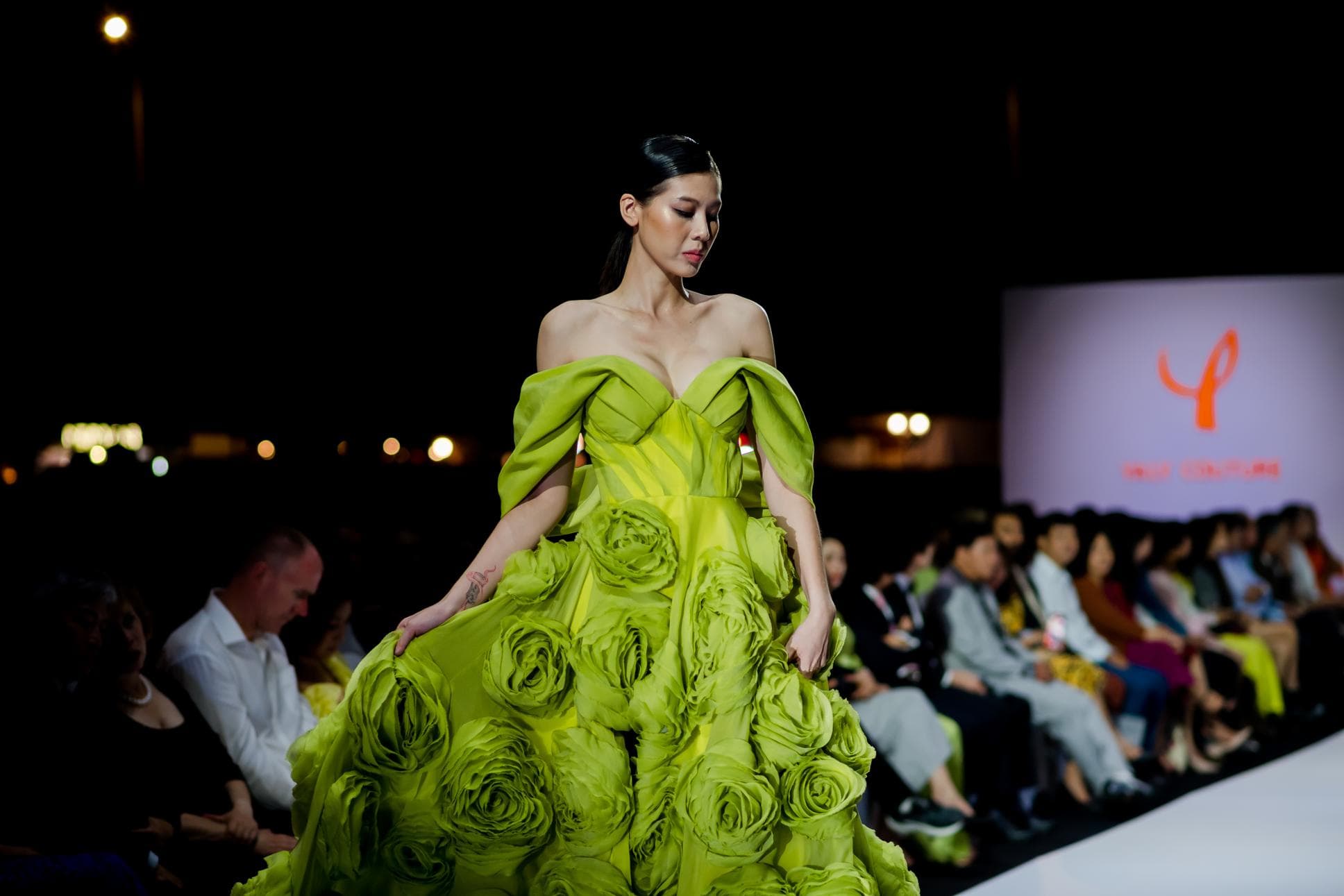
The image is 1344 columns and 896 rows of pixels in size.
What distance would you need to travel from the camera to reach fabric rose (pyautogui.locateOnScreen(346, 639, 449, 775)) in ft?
6.83

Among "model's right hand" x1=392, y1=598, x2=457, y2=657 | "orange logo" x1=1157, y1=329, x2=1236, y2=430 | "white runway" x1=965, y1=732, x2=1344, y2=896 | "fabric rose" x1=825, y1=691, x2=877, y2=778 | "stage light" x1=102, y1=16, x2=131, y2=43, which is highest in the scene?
"stage light" x1=102, y1=16, x2=131, y2=43

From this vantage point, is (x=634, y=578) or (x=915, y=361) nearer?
(x=634, y=578)

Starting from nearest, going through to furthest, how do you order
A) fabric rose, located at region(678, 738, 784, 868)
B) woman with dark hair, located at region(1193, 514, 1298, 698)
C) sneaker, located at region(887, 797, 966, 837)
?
fabric rose, located at region(678, 738, 784, 868) → sneaker, located at region(887, 797, 966, 837) → woman with dark hair, located at region(1193, 514, 1298, 698)

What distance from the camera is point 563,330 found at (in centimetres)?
230

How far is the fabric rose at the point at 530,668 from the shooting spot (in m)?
2.11

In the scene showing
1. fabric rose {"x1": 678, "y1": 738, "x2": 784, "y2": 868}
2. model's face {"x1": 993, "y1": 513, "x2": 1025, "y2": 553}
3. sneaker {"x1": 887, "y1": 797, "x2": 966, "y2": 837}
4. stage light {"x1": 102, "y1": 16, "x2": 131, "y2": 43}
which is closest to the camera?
fabric rose {"x1": 678, "y1": 738, "x2": 784, "y2": 868}

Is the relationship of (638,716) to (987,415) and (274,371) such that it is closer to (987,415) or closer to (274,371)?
(274,371)

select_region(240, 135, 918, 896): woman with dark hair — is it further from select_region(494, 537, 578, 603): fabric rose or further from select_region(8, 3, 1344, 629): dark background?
select_region(8, 3, 1344, 629): dark background

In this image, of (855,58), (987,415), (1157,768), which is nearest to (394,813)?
(1157,768)

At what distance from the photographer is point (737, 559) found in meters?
2.14

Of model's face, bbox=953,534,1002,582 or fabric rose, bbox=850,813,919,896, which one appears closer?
fabric rose, bbox=850,813,919,896

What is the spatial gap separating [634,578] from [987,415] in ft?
31.7

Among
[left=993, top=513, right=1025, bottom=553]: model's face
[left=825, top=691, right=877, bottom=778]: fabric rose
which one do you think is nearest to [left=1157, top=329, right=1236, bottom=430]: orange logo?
[left=993, top=513, right=1025, bottom=553]: model's face

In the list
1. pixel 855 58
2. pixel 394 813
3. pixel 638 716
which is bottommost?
pixel 394 813
